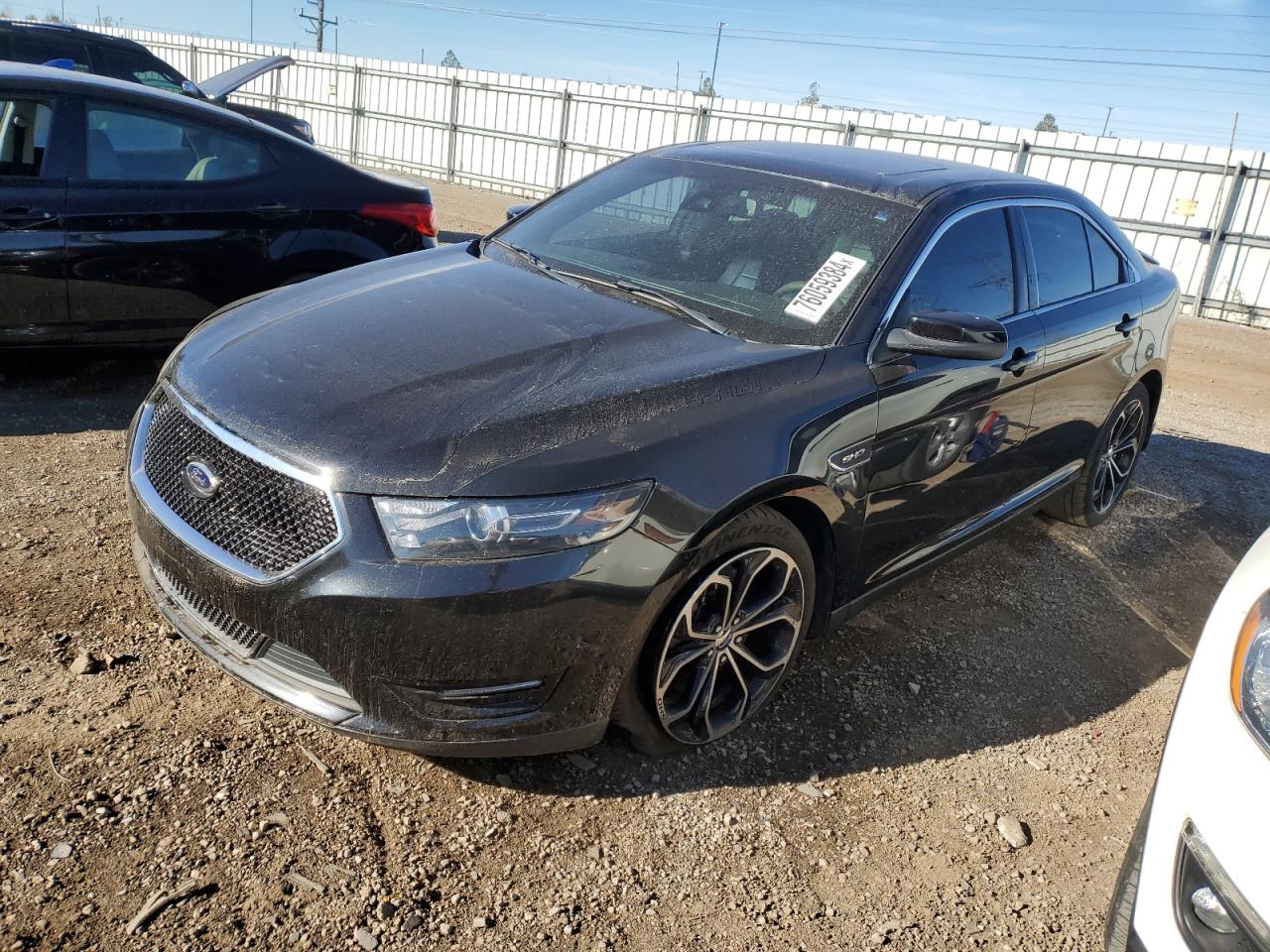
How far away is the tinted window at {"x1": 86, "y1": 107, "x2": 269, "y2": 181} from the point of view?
4773mm

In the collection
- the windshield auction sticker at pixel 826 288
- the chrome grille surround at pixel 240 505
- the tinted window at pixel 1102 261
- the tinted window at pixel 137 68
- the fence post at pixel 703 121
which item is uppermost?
the fence post at pixel 703 121

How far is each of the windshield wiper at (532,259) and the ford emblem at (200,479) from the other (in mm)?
1407

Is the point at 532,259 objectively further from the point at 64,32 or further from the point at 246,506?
the point at 64,32

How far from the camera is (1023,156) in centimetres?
1524

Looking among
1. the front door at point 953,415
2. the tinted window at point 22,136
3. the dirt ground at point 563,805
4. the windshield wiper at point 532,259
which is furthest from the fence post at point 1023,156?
the tinted window at point 22,136

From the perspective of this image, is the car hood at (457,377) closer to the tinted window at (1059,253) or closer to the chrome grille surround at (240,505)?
the chrome grille surround at (240,505)

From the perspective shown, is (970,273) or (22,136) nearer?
(970,273)

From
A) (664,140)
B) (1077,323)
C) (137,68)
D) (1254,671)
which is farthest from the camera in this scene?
(664,140)

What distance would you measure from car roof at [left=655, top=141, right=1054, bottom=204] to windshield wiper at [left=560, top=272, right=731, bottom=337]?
0.80 m

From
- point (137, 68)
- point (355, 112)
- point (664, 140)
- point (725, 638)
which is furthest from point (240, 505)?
point (355, 112)

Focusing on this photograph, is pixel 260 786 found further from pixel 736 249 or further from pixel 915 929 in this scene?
pixel 736 249

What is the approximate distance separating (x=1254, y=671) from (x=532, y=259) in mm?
2636

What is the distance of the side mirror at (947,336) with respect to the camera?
9.72 feet

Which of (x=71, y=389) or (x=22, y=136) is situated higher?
(x=22, y=136)
